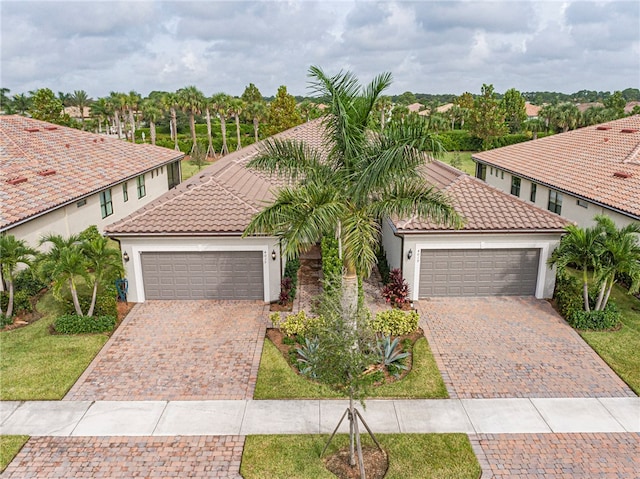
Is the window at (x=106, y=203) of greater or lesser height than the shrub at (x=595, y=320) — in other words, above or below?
above

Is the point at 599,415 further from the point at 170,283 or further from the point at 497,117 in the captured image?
the point at 497,117

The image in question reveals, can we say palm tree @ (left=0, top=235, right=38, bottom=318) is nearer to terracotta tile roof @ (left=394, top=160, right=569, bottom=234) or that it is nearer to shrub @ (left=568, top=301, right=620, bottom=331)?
terracotta tile roof @ (left=394, top=160, right=569, bottom=234)

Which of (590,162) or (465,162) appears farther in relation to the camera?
(465,162)

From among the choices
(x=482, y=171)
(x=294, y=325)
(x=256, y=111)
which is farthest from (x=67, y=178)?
(x=256, y=111)

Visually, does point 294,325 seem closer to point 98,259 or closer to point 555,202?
point 98,259

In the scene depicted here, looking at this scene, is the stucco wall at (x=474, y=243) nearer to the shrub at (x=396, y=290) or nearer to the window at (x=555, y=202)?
the shrub at (x=396, y=290)

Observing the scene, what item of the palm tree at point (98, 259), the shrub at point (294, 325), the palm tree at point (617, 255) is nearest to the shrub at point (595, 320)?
the palm tree at point (617, 255)
